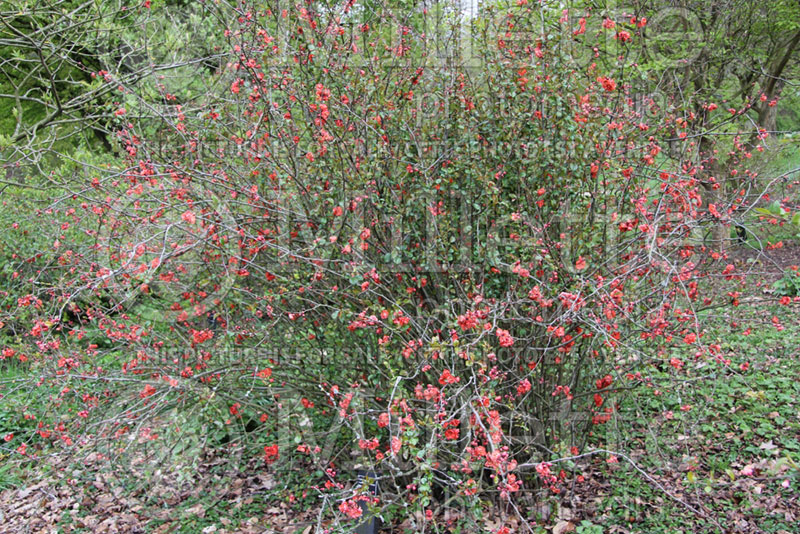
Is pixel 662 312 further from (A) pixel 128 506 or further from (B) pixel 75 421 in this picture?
(A) pixel 128 506

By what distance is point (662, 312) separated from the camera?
9.25 ft

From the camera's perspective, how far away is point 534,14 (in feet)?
11.5

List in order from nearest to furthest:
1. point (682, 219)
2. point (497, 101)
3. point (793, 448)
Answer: point (682, 219)
point (497, 101)
point (793, 448)

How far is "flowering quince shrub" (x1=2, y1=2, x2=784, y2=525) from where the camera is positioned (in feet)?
10.2

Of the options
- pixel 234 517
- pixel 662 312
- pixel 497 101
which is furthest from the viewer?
pixel 234 517

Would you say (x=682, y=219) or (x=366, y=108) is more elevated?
(x=366, y=108)

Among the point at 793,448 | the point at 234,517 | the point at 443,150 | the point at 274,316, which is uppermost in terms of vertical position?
the point at 443,150

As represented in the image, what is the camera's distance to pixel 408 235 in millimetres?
3398

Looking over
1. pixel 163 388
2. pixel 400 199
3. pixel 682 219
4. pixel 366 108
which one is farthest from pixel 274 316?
pixel 682 219

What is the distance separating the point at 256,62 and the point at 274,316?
1.46 metres

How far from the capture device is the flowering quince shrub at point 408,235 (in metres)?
3.10

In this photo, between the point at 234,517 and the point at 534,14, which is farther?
the point at 234,517

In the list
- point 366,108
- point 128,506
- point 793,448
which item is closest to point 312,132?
point 366,108

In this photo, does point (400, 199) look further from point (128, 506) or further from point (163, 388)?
point (128, 506)
